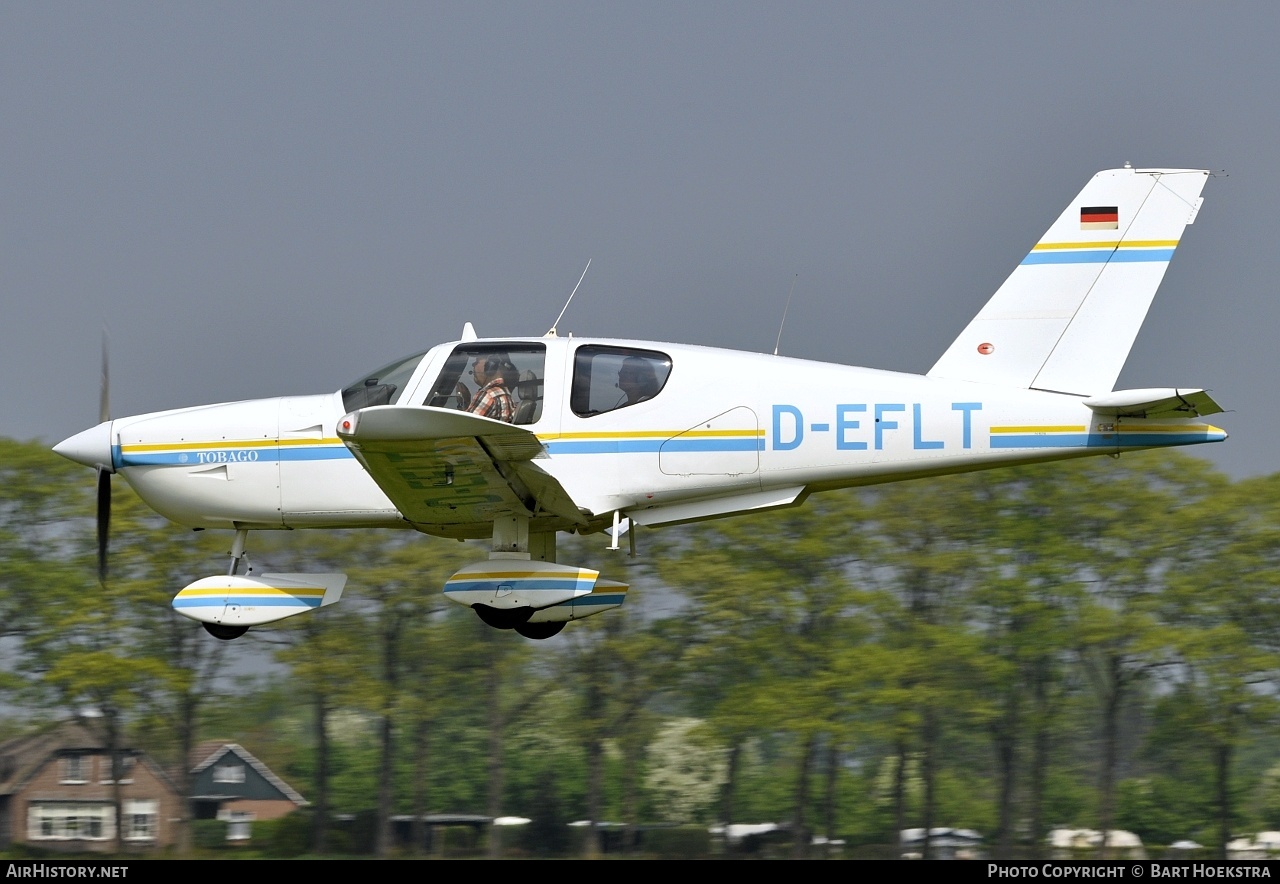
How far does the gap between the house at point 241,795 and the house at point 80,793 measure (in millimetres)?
1311

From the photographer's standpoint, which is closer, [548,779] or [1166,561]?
[1166,561]

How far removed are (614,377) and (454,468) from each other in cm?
138

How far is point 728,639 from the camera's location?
24.1 metres

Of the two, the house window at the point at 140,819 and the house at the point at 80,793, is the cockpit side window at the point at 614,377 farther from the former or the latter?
the house window at the point at 140,819

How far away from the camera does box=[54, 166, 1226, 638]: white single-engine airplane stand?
942 cm

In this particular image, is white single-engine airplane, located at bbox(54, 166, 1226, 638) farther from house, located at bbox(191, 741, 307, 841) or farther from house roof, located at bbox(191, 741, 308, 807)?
house, located at bbox(191, 741, 307, 841)

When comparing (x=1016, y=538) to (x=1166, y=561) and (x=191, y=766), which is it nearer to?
(x=1166, y=561)

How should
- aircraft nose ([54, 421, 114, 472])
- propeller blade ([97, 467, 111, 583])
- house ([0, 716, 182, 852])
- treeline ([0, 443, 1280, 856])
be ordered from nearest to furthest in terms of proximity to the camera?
aircraft nose ([54, 421, 114, 472]), propeller blade ([97, 467, 111, 583]), treeline ([0, 443, 1280, 856]), house ([0, 716, 182, 852])

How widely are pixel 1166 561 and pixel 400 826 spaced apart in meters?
15.5

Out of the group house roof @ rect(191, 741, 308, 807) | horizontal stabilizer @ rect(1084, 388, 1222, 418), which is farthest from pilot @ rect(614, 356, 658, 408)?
house roof @ rect(191, 741, 308, 807)

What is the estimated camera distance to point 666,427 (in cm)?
954

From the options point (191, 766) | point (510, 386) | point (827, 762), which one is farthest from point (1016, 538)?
point (510, 386)

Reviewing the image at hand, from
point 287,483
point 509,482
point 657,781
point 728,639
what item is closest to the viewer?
point 509,482

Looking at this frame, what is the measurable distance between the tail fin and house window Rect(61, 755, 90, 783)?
70.3ft
